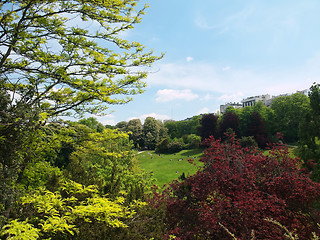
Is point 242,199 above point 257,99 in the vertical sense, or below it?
below

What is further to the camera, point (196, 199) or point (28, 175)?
point (196, 199)

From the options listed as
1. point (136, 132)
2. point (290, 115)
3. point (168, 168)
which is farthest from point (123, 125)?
point (290, 115)

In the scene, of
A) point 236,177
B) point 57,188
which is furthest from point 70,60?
point 236,177

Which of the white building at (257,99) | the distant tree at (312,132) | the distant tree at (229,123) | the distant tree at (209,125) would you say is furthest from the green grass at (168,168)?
the white building at (257,99)

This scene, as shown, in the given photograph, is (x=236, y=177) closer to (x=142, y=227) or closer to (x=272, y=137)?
(x=142, y=227)

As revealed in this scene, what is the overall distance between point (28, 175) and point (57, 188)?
153 centimetres

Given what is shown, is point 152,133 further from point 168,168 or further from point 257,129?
point 257,129

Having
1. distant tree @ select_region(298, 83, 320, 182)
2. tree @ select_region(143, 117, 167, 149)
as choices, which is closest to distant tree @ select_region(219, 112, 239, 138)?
tree @ select_region(143, 117, 167, 149)

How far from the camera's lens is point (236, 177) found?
695 centimetres

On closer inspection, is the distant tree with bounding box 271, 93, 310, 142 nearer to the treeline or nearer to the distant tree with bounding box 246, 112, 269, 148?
the treeline

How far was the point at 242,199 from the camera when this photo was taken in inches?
246

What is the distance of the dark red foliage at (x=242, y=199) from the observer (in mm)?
5855

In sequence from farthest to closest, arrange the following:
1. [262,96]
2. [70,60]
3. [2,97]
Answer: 1. [262,96]
2. [70,60]
3. [2,97]

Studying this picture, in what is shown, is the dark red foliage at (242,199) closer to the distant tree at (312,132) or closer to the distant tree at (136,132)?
the distant tree at (312,132)
